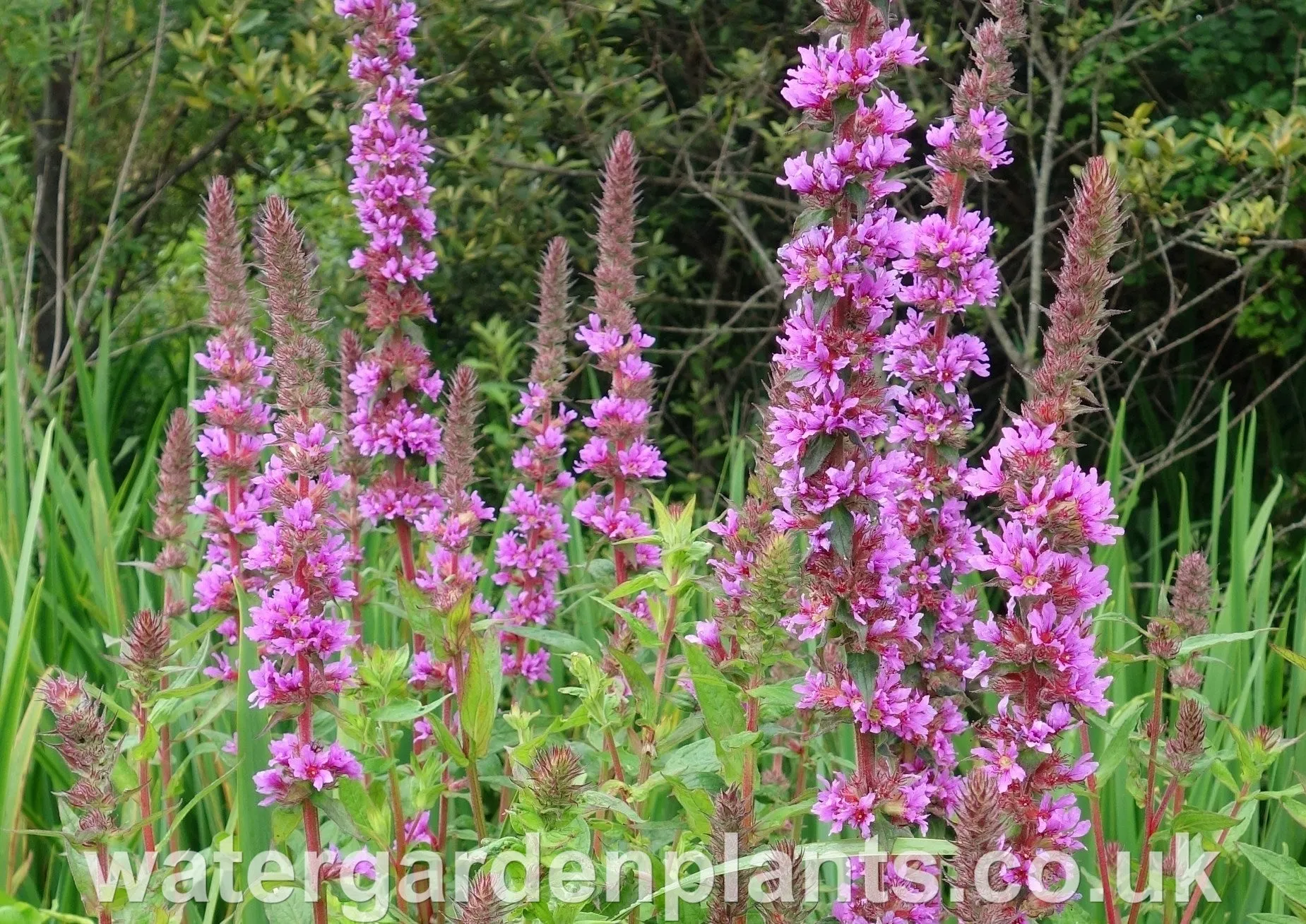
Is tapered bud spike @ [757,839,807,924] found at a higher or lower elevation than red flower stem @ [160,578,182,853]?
higher

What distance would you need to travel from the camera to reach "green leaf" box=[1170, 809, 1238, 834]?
1.68m

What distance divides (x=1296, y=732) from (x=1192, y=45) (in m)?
3.78

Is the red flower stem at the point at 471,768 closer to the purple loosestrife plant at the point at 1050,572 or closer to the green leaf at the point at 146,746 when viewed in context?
the green leaf at the point at 146,746

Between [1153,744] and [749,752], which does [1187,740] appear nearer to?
[1153,744]

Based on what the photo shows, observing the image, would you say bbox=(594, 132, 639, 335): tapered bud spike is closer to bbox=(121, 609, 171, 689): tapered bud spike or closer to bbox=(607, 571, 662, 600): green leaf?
bbox=(607, 571, 662, 600): green leaf

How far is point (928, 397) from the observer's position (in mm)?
1776

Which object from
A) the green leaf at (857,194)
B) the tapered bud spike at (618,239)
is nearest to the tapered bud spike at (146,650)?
the green leaf at (857,194)

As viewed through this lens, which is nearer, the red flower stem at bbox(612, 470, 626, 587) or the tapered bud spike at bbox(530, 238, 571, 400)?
the red flower stem at bbox(612, 470, 626, 587)

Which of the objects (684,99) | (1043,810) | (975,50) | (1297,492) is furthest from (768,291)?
(1043,810)

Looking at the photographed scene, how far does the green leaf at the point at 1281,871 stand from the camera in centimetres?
163

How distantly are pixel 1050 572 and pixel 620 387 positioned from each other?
1.16m

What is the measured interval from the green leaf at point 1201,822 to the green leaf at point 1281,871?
4 centimetres

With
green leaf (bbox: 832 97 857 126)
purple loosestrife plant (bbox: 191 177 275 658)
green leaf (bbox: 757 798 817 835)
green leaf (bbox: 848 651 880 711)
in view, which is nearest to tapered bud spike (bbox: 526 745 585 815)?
green leaf (bbox: 757 798 817 835)

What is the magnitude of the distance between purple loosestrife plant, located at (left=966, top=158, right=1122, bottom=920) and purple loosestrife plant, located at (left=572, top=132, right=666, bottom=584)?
96 centimetres
